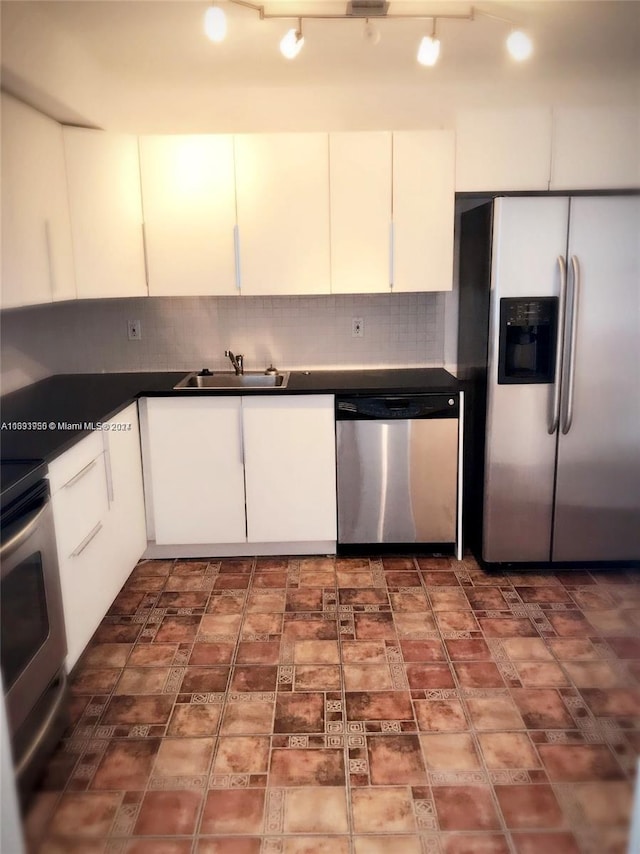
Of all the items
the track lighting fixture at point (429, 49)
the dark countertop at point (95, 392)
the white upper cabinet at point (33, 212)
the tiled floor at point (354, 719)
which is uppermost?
the track lighting fixture at point (429, 49)

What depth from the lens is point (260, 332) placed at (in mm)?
3135

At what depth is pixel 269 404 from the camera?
9.00 feet

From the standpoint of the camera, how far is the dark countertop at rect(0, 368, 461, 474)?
1931mm

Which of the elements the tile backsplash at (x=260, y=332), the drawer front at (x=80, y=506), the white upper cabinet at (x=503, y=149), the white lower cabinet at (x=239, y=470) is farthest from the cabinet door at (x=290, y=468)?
the white upper cabinet at (x=503, y=149)

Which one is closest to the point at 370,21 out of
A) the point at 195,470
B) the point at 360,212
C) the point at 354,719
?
the point at 360,212

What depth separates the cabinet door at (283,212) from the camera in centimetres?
270

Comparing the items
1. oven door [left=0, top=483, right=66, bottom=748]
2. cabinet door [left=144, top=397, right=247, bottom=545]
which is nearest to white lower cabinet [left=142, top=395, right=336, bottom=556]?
cabinet door [left=144, top=397, right=247, bottom=545]

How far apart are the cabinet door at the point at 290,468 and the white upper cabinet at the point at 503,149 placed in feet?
3.68

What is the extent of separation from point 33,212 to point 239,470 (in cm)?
126

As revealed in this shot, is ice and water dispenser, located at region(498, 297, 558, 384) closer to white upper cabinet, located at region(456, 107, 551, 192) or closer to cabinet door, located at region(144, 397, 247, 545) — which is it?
white upper cabinet, located at region(456, 107, 551, 192)

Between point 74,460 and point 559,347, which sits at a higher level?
point 559,347

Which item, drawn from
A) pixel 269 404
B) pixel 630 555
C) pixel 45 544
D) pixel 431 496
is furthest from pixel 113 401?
pixel 630 555

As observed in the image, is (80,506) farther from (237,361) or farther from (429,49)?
(429,49)

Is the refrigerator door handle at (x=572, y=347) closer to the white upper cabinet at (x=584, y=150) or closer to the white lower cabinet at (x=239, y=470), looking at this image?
the white upper cabinet at (x=584, y=150)
